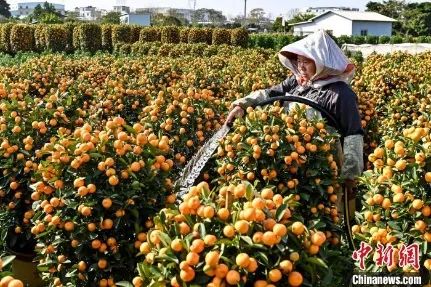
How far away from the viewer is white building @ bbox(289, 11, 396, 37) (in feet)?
214

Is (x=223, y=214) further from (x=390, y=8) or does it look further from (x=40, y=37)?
(x=390, y=8)

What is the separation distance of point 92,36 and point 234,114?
20.7 m

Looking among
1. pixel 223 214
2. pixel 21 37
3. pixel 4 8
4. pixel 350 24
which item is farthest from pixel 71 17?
pixel 223 214

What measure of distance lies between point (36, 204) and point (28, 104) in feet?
4.15

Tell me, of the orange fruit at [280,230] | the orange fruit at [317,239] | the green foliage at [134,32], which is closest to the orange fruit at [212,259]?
the orange fruit at [280,230]

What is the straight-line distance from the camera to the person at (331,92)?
3.13 metres

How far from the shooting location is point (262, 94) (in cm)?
358

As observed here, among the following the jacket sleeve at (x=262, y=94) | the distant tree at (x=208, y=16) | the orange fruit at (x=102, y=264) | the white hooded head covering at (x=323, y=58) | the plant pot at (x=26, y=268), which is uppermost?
the distant tree at (x=208, y=16)

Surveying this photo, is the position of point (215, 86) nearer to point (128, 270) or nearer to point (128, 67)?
point (128, 67)

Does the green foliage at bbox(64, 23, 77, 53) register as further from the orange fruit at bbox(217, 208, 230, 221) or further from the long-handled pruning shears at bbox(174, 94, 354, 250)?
the orange fruit at bbox(217, 208, 230, 221)

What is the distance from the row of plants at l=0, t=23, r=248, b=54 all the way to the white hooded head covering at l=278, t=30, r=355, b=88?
18275 mm

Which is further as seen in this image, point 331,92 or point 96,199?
point 331,92

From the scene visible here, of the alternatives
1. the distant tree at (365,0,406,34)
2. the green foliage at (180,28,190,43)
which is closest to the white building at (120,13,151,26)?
the distant tree at (365,0,406,34)

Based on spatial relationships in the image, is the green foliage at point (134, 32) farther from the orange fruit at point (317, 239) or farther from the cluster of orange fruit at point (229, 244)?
the orange fruit at point (317, 239)
